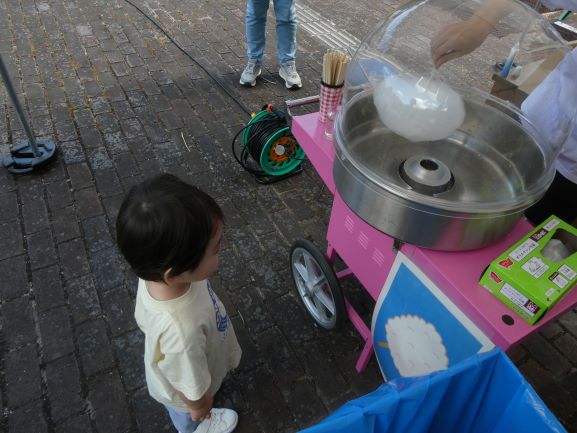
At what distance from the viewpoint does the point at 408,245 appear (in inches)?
47.3

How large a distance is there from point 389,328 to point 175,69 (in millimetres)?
3269

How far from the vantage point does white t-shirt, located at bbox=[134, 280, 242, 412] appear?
107 centimetres

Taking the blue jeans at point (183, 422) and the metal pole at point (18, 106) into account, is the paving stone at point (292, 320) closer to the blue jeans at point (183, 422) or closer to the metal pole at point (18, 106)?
the blue jeans at point (183, 422)

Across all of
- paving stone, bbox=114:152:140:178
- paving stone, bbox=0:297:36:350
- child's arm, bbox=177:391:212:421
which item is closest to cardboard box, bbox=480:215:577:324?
child's arm, bbox=177:391:212:421

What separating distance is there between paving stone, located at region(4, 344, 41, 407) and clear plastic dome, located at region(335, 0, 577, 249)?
5.17 feet

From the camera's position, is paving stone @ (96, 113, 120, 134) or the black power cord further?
paving stone @ (96, 113, 120, 134)

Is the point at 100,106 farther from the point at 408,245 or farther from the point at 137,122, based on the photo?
the point at 408,245

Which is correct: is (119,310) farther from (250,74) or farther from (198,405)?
(250,74)

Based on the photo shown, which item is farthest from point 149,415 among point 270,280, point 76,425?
point 270,280

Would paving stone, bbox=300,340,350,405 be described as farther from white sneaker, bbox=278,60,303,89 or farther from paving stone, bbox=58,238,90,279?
white sneaker, bbox=278,60,303,89

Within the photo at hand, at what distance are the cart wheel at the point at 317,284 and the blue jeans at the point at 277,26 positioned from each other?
2.19m

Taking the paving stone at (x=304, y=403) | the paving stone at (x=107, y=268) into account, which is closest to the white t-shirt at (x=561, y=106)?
the paving stone at (x=304, y=403)

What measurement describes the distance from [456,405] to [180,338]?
2.34 feet

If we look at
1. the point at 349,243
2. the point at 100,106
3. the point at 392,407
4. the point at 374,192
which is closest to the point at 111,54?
the point at 100,106
